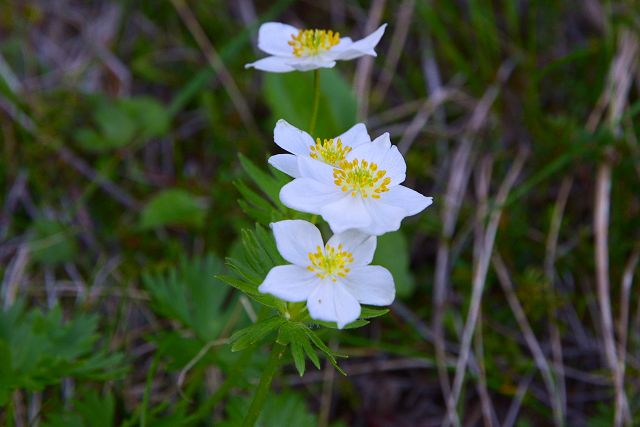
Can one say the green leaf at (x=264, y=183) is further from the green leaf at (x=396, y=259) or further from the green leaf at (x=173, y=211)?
the green leaf at (x=173, y=211)

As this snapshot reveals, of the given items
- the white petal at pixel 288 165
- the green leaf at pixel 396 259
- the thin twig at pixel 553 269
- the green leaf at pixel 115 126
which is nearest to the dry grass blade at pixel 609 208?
the thin twig at pixel 553 269

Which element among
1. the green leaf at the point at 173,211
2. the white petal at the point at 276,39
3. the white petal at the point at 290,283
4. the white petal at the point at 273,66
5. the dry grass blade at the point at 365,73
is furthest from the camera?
the dry grass blade at the point at 365,73

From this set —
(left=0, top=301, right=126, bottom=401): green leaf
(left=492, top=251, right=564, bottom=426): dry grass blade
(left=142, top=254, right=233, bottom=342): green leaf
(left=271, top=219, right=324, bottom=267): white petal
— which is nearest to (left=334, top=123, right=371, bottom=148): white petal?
(left=271, top=219, right=324, bottom=267): white petal

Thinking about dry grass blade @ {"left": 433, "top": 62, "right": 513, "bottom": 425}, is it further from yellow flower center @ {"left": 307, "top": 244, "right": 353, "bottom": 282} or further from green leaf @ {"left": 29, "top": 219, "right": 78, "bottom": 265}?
green leaf @ {"left": 29, "top": 219, "right": 78, "bottom": 265}

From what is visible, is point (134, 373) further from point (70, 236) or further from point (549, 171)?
point (549, 171)

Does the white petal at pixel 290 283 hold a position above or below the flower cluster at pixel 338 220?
below

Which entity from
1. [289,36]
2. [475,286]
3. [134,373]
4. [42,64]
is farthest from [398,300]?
[42,64]
